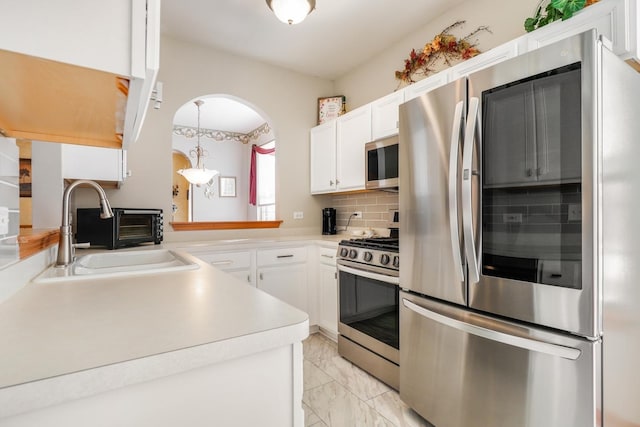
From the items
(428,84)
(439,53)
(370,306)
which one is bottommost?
(370,306)

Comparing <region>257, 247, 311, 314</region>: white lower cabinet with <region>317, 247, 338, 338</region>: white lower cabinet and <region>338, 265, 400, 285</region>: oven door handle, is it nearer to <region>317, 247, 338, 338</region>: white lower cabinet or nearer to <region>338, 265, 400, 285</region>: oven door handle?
<region>317, 247, 338, 338</region>: white lower cabinet

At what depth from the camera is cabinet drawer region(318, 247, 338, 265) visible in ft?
9.37

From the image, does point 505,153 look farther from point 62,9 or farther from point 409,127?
point 62,9

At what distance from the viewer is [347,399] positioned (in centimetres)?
200

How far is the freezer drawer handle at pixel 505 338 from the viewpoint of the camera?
1203 mm

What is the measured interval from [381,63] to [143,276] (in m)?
3.00

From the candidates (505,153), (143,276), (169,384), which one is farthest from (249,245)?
(169,384)

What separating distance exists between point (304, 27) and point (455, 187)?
2.12 metres

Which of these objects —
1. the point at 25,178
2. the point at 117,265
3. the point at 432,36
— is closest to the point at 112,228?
the point at 117,265

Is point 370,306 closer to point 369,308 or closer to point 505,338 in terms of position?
point 369,308


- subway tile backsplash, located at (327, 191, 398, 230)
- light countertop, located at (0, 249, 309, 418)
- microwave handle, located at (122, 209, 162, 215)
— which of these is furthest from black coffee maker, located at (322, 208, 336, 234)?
light countertop, located at (0, 249, 309, 418)

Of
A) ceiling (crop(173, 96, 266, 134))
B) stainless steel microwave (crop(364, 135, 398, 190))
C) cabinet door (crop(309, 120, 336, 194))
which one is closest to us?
stainless steel microwave (crop(364, 135, 398, 190))

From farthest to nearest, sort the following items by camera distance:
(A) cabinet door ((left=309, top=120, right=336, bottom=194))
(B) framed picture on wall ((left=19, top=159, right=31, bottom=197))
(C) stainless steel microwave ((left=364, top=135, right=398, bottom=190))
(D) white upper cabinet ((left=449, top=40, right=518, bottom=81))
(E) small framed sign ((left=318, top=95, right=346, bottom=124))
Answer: (E) small framed sign ((left=318, top=95, right=346, bottom=124))
(A) cabinet door ((left=309, top=120, right=336, bottom=194))
(C) stainless steel microwave ((left=364, top=135, right=398, bottom=190))
(D) white upper cabinet ((left=449, top=40, right=518, bottom=81))
(B) framed picture on wall ((left=19, top=159, right=31, bottom=197))

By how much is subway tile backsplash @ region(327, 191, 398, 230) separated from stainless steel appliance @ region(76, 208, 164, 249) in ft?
6.51
